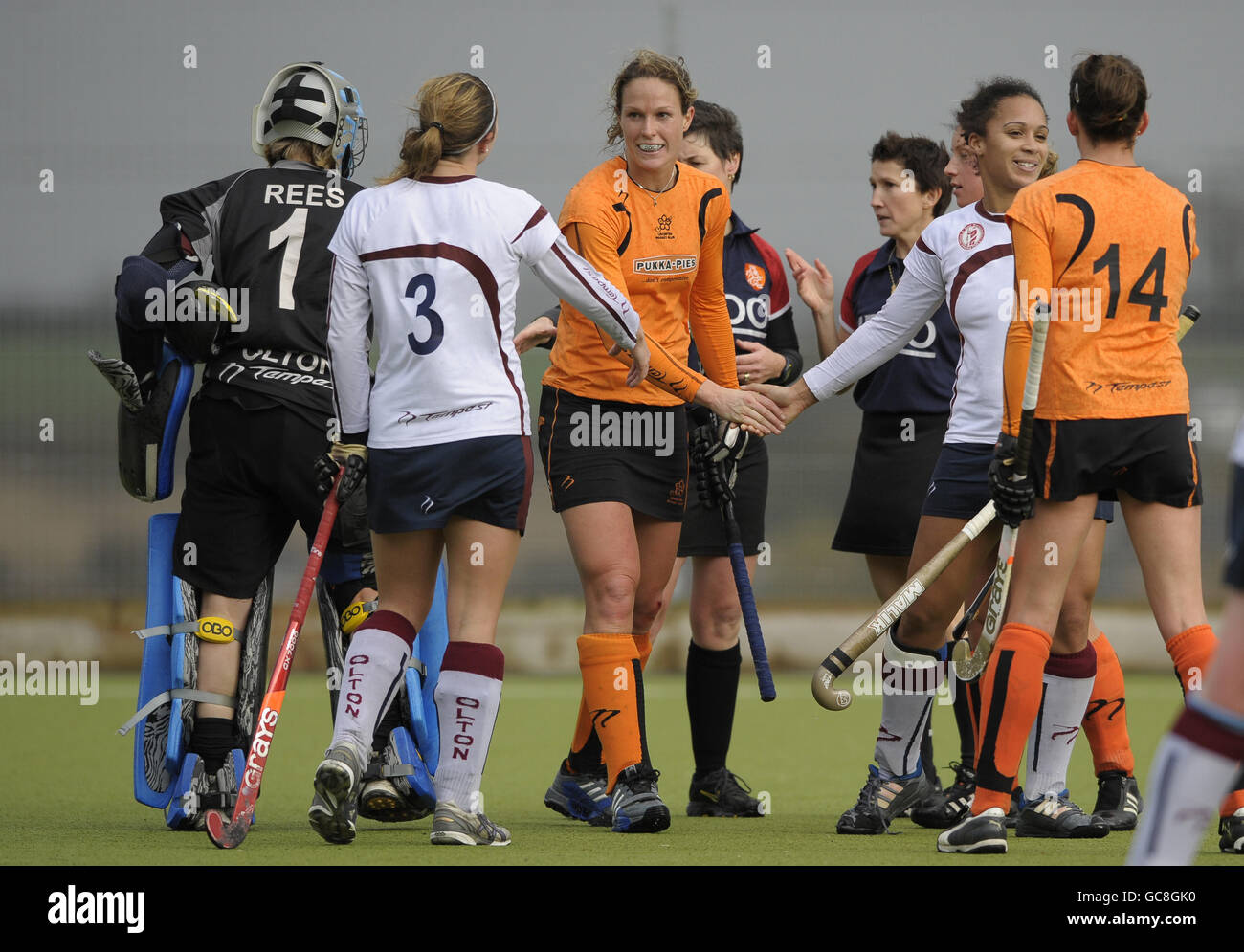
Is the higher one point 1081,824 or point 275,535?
point 275,535

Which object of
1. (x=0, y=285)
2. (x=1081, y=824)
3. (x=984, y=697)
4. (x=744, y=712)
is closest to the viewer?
(x=984, y=697)

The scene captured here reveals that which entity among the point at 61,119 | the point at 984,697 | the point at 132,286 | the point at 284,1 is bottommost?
the point at 984,697

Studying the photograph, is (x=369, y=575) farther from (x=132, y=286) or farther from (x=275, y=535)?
(x=132, y=286)

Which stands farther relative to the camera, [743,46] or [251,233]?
[743,46]

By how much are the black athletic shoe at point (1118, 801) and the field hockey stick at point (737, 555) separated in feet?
2.84

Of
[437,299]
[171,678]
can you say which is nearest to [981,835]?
[437,299]

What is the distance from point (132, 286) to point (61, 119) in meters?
6.08

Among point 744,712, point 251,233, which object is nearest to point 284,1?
point 744,712

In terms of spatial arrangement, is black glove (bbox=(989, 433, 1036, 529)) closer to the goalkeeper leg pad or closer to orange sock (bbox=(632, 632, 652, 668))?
orange sock (bbox=(632, 632, 652, 668))

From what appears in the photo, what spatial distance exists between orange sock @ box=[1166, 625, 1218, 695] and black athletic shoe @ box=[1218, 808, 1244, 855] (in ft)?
0.93

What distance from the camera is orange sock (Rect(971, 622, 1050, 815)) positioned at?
3.42m

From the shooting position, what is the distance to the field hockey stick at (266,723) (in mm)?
3529

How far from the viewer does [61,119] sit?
953cm

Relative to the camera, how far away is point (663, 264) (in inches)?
166
